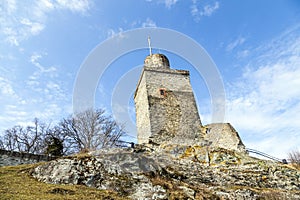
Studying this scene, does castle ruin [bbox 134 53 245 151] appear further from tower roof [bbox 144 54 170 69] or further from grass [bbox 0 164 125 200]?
grass [bbox 0 164 125 200]

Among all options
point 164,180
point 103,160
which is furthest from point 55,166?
point 164,180

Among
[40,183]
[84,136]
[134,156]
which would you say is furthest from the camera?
[84,136]

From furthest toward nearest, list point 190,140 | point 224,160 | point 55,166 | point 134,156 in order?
point 190,140 → point 224,160 → point 134,156 → point 55,166

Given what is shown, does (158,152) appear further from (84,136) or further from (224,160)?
(84,136)

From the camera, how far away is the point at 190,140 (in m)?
18.3

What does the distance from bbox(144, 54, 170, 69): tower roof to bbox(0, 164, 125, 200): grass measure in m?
15.7

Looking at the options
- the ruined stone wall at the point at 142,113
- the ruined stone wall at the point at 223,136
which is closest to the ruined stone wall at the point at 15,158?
the ruined stone wall at the point at 142,113

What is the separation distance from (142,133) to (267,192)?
35.7ft

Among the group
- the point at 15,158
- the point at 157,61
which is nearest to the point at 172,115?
the point at 157,61

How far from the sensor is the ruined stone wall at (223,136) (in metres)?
18.4

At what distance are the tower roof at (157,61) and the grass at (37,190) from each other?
51.4 feet

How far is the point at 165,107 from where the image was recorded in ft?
64.2

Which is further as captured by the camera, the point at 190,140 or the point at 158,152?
the point at 190,140

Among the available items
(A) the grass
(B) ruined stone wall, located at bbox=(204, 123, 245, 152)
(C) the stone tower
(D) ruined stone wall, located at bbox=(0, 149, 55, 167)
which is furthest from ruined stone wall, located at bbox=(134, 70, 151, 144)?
(A) the grass
